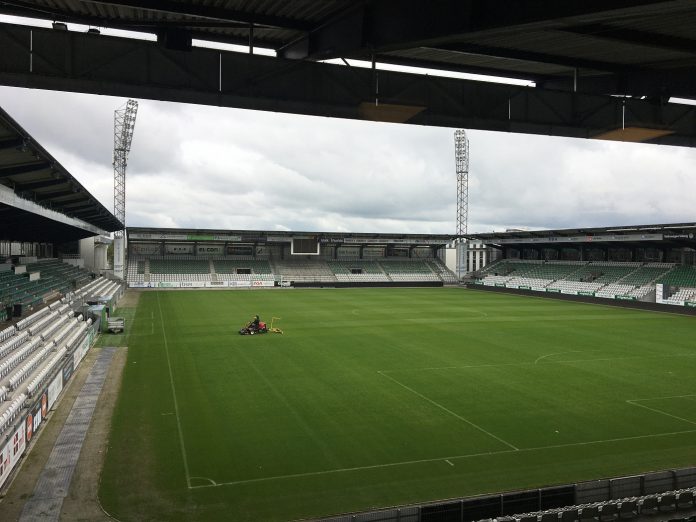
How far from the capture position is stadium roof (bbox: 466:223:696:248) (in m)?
53.8

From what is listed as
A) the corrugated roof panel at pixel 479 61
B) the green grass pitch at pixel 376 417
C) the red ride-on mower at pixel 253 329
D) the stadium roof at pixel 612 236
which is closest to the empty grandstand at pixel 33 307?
the green grass pitch at pixel 376 417

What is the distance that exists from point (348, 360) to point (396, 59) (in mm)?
18505

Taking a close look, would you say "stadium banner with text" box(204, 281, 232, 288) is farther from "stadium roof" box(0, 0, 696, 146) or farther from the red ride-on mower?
"stadium roof" box(0, 0, 696, 146)

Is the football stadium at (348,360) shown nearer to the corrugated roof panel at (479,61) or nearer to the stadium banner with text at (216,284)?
the corrugated roof panel at (479,61)

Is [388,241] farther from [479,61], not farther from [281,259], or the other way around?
[479,61]

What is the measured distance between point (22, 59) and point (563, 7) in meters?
6.62

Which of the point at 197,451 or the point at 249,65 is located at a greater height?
the point at 249,65

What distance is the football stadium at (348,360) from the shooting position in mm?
7469

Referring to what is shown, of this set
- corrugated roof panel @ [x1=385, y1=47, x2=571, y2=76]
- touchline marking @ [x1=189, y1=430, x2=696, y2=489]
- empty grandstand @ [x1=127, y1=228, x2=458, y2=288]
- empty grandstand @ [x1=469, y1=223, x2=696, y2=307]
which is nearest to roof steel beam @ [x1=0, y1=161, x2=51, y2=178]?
touchline marking @ [x1=189, y1=430, x2=696, y2=489]

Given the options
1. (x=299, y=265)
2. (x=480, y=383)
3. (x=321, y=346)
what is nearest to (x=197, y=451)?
(x=480, y=383)

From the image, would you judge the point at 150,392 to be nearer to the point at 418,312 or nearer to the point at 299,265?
the point at 418,312

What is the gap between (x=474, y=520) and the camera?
1004 centimetres

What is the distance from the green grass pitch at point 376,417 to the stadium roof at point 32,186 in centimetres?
853

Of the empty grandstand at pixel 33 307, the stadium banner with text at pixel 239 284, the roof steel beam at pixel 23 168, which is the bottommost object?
the stadium banner with text at pixel 239 284
